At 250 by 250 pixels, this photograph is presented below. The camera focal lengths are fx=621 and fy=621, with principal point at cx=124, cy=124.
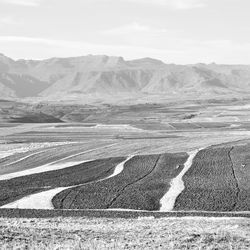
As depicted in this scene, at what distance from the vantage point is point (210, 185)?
46781 mm

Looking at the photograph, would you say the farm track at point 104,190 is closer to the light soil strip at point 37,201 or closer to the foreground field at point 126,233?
the light soil strip at point 37,201

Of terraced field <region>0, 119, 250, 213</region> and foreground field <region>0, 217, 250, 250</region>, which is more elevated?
foreground field <region>0, 217, 250, 250</region>

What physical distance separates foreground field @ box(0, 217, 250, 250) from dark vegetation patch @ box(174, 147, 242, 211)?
7.89m

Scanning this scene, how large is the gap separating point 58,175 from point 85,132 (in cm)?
5447

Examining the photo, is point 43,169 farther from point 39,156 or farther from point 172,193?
point 172,193

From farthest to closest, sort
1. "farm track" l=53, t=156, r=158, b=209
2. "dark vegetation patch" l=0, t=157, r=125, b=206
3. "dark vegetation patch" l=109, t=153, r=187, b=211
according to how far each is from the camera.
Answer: "dark vegetation patch" l=0, t=157, r=125, b=206, "farm track" l=53, t=156, r=158, b=209, "dark vegetation patch" l=109, t=153, r=187, b=211

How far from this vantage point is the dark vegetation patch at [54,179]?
4525 centimetres

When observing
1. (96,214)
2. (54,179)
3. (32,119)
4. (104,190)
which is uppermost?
(96,214)

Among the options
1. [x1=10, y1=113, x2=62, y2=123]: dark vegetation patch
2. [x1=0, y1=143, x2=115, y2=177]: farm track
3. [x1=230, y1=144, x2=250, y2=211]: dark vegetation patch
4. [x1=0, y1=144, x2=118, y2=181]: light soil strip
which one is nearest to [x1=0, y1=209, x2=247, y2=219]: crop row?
[x1=230, y1=144, x2=250, y2=211]: dark vegetation patch

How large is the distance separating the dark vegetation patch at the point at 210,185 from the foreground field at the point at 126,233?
25.9 feet

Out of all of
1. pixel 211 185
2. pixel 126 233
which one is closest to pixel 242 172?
pixel 211 185

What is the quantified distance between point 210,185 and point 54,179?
13.3m

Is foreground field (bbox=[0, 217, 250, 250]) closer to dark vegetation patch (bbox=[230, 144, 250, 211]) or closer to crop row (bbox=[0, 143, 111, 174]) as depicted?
dark vegetation patch (bbox=[230, 144, 250, 211])

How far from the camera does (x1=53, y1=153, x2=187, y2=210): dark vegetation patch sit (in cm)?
4069
